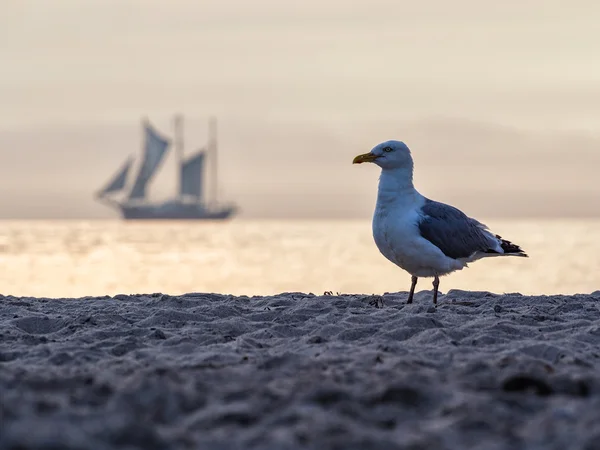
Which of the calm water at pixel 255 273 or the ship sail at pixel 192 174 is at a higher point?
the ship sail at pixel 192 174

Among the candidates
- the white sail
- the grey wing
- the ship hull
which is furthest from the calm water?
the ship hull

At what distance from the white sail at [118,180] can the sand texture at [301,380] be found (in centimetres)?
10369

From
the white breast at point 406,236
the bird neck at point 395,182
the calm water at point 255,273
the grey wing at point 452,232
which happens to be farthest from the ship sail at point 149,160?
the white breast at point 406,236

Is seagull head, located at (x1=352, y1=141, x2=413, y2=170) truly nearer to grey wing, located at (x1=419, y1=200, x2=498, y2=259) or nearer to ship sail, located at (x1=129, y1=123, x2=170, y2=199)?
grey wing, located at (x1=419, y1=200, x2=498, y2=259)

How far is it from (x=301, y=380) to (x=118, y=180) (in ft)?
351

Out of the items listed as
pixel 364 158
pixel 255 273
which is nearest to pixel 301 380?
pixel 364 158

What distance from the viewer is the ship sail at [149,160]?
370ft

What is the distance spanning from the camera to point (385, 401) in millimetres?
4734

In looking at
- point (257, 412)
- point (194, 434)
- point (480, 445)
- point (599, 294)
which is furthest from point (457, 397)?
point (599, 294)

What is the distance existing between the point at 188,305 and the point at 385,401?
4350mm

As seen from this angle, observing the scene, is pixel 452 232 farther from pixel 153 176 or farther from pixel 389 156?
pixel 153 176

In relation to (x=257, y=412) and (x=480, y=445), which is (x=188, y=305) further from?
(x=480, y=445)

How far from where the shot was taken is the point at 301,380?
16.6 feet

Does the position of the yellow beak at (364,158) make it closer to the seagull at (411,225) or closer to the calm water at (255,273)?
the seagull at (411,225)
